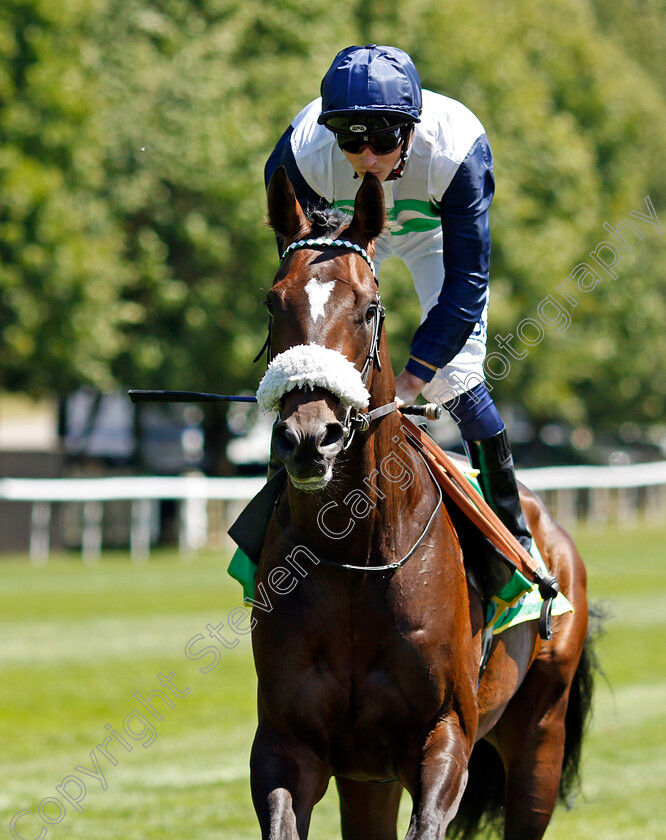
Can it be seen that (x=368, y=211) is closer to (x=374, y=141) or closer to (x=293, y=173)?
(x=374, y=141)

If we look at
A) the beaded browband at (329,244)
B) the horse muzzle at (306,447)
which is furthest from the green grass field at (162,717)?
the horse muzzle at (306,447)

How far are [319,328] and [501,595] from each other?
142 centimetres

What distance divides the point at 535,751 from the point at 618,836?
1374 mm

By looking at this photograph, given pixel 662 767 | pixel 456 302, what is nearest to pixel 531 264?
pixel 662 767

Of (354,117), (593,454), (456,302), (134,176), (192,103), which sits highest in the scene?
(192,103)

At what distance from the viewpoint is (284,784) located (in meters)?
3.56

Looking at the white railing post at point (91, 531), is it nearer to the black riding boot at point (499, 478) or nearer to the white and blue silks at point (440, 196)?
the black riding boot at point (499, 478)

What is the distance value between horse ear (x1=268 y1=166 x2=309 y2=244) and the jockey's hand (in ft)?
2.06

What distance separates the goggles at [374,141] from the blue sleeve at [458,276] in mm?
266

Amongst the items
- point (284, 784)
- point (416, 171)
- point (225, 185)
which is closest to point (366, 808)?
point (284, 784)

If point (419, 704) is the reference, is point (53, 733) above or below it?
below

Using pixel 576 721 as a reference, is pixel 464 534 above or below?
above

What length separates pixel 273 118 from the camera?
2267 cm

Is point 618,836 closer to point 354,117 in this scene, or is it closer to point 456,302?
point 456,302
